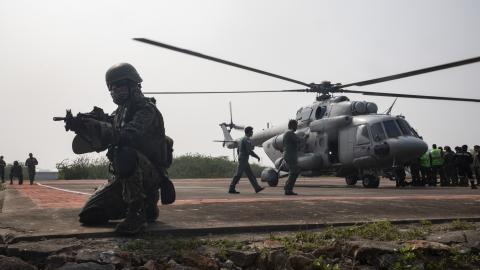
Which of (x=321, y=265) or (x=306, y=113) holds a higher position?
(x=306, y=113)

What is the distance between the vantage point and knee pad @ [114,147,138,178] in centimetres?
396

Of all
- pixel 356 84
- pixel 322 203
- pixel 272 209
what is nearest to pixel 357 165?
pixel 356 84

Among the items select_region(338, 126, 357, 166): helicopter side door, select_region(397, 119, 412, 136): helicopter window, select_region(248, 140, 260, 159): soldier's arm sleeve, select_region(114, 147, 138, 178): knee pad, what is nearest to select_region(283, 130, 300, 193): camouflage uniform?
select_region(248, 140, 260, 159): soldier's arm sleeve

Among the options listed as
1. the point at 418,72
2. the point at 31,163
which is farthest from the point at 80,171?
the point at 418,72

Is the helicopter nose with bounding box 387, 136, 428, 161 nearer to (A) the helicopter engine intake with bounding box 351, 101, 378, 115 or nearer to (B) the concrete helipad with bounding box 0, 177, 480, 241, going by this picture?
(A) the helicopter engine intake with bounding box 351, 101, 378, 115

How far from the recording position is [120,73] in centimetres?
433

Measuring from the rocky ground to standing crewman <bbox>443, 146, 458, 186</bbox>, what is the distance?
12257mm

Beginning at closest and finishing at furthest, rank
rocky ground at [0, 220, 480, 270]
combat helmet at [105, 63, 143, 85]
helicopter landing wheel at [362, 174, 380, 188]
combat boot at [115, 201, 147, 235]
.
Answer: rocky ground at [0, 220, 480, 270], combat boot at [115, 201, 147, 235], combat helmet at [105, 63, 143, 85], helicopter landing wheel at [362, 174, 380, 188]

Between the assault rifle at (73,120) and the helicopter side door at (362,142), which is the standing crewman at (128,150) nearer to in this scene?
the assault rifle at (73,120)

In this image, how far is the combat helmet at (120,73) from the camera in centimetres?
433

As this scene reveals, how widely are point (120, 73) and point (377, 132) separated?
10675mm

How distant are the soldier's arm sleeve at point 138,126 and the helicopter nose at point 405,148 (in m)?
10.3

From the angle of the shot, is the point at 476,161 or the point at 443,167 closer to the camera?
the point at 476,161

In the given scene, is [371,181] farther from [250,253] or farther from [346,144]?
[250,253]
